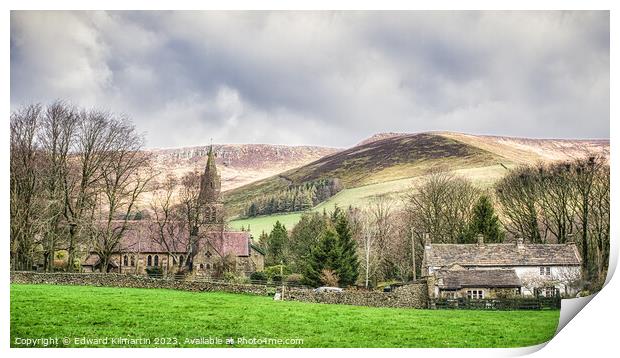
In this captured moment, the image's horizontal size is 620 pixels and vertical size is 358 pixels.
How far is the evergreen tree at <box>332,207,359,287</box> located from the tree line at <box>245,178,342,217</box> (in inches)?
103

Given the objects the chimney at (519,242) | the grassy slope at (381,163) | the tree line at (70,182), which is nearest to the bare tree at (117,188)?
the tree line at (70,182)

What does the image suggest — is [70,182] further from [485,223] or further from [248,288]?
[485,223]

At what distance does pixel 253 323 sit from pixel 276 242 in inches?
470

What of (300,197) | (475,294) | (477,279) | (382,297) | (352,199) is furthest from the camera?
(300,197)

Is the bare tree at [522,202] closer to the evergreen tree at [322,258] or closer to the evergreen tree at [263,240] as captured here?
the evergreen tree at [322,258]

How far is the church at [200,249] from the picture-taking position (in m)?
22.2

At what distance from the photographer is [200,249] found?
2322cm

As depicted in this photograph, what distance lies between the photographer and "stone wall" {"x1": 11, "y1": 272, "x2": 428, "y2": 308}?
17625 mm

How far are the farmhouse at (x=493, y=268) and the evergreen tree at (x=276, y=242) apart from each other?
6413 mm

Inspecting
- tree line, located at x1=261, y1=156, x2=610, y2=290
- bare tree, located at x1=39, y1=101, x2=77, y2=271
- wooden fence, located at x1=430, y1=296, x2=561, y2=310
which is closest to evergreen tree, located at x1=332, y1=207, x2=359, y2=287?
tree line, located at x1=261, y1=156, x2=610, y2=290

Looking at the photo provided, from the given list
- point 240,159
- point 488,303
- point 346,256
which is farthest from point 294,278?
point 488,303

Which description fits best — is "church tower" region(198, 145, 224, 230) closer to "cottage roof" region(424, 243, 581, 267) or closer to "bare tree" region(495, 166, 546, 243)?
"cottage roof" region(424, 243, 581, 267)
